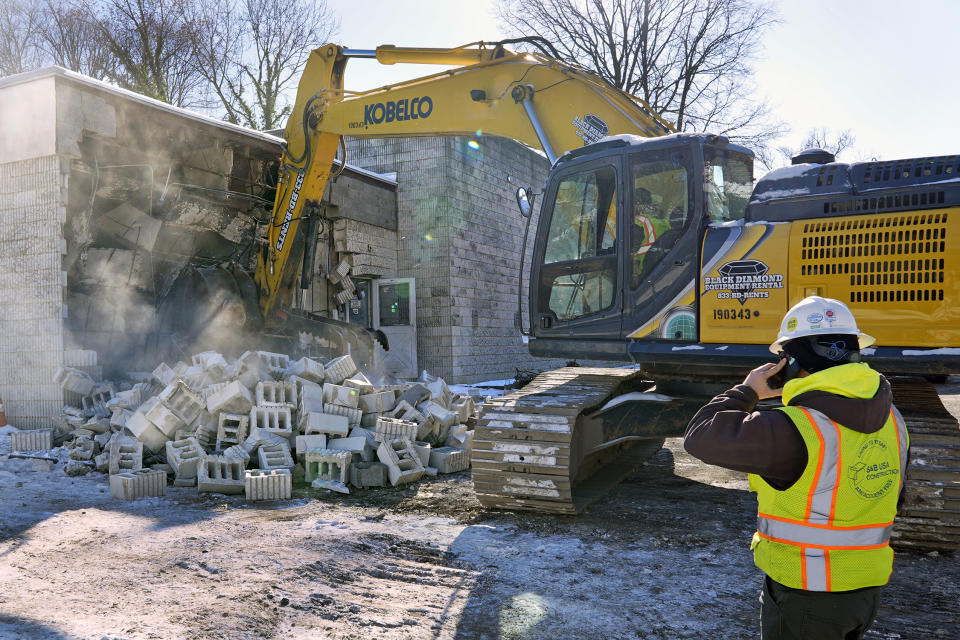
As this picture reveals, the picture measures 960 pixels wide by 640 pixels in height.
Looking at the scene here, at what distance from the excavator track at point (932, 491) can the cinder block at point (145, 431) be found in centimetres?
690

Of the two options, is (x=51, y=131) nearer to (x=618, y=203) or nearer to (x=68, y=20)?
(x=618, y=203)

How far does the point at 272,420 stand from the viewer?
774 centimetres

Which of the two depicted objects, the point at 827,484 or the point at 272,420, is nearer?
the point at 827,484

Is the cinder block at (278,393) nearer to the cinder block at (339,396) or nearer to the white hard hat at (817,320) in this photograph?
the cinder block at (339,396)

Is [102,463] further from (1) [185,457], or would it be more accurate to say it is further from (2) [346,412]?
(2) [346,412]

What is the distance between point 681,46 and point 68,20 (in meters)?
22.3

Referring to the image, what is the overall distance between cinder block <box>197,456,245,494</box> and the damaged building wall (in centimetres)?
797

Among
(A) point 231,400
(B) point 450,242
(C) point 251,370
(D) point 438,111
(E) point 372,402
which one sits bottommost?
(E) point 372,402

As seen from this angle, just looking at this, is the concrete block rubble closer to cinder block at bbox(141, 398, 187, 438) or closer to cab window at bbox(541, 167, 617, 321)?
cinder block at bbox(141, 398, 187, 438)

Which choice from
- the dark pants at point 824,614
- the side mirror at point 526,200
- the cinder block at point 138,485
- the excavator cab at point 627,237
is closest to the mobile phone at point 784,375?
the dark pants at point 824,614

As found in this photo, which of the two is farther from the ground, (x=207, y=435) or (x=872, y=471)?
(x=872, y=471)

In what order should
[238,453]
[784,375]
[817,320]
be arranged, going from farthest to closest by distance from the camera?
[238,453] < [784,375] < [817,320]

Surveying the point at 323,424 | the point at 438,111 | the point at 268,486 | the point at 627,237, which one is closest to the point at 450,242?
the point at 438,111

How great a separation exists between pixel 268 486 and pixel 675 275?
4139mm
